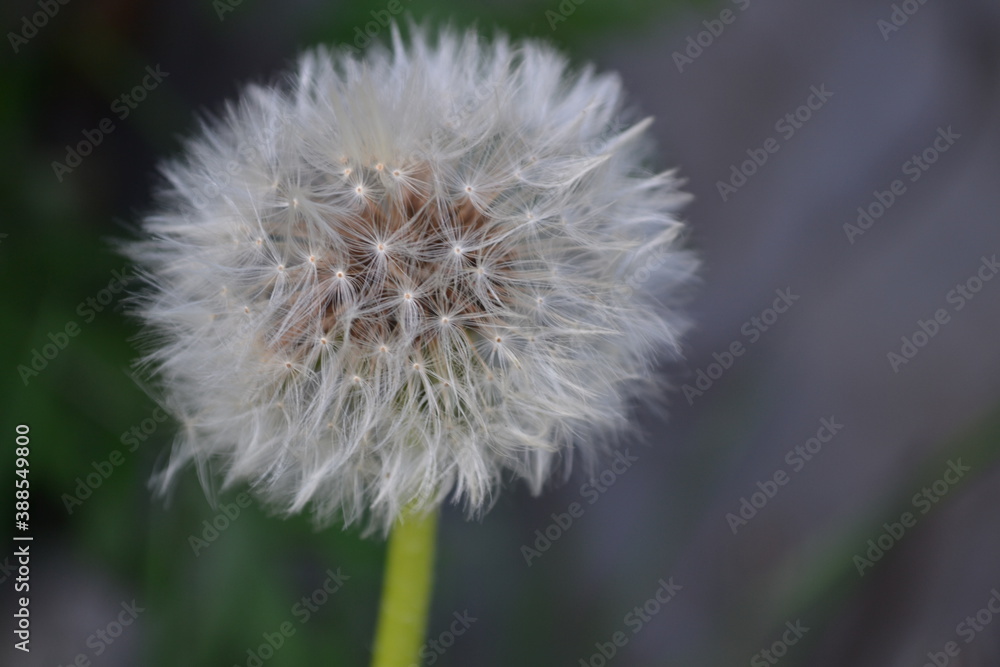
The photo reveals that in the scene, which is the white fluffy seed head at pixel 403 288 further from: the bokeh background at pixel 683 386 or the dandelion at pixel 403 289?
the bokeh background at pixel 683 386

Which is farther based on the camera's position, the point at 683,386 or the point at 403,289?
the point at 683,386

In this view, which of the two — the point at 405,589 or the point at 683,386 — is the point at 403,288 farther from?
the point at 683,386

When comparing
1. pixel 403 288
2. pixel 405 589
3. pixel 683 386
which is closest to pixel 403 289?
pixel 403 288

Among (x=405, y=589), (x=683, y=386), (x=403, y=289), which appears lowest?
(x=405, y=589)

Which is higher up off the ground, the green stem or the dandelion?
the dandelion

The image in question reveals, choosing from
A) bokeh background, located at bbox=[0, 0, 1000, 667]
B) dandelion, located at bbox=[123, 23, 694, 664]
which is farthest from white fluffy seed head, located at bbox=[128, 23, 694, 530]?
bokeh background, located at bbox=[0, 0, 1000, 667]

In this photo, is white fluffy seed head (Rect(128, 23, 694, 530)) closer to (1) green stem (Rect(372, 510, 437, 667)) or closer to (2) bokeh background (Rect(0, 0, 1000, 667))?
(1) green stem (Rect(372, 510, 437, 667))

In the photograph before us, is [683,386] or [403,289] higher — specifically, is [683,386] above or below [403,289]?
above

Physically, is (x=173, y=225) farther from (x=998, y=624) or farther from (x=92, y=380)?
(x=998, y=624)

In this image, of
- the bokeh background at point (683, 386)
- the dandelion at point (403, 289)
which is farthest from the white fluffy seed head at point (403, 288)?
the bokeh background at point (683, 386)
